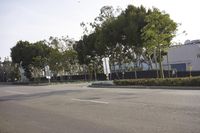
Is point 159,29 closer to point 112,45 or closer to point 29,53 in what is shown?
point 112,45

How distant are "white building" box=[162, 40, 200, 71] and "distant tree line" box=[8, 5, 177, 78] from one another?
158 inches

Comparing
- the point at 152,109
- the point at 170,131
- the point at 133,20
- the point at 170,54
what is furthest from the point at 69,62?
the point at 170,131

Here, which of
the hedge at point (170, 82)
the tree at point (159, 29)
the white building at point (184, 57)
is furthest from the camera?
the white building at point (184, 57)

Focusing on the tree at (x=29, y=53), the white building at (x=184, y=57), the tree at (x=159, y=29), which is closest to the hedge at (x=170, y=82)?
the tree at (x=159, y=29)

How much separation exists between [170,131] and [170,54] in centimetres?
5594

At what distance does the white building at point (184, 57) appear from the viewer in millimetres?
59297

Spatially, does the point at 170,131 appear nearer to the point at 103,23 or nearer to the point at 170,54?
the point at 103,23

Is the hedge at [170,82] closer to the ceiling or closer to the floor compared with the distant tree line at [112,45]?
closer to the floor

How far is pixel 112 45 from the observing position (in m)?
51.5

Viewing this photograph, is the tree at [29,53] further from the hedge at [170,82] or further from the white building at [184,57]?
the hedge at [170,82]

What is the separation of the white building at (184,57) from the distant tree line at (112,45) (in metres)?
4.01

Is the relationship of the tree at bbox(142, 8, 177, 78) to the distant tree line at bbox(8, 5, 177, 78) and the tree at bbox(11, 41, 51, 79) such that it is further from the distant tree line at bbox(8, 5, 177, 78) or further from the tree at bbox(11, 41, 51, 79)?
the tree at bbox(11, 41, 51, 79)

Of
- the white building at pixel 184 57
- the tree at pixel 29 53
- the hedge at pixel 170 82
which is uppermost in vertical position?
the tree at pixel 29 53

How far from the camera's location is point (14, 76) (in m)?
106
